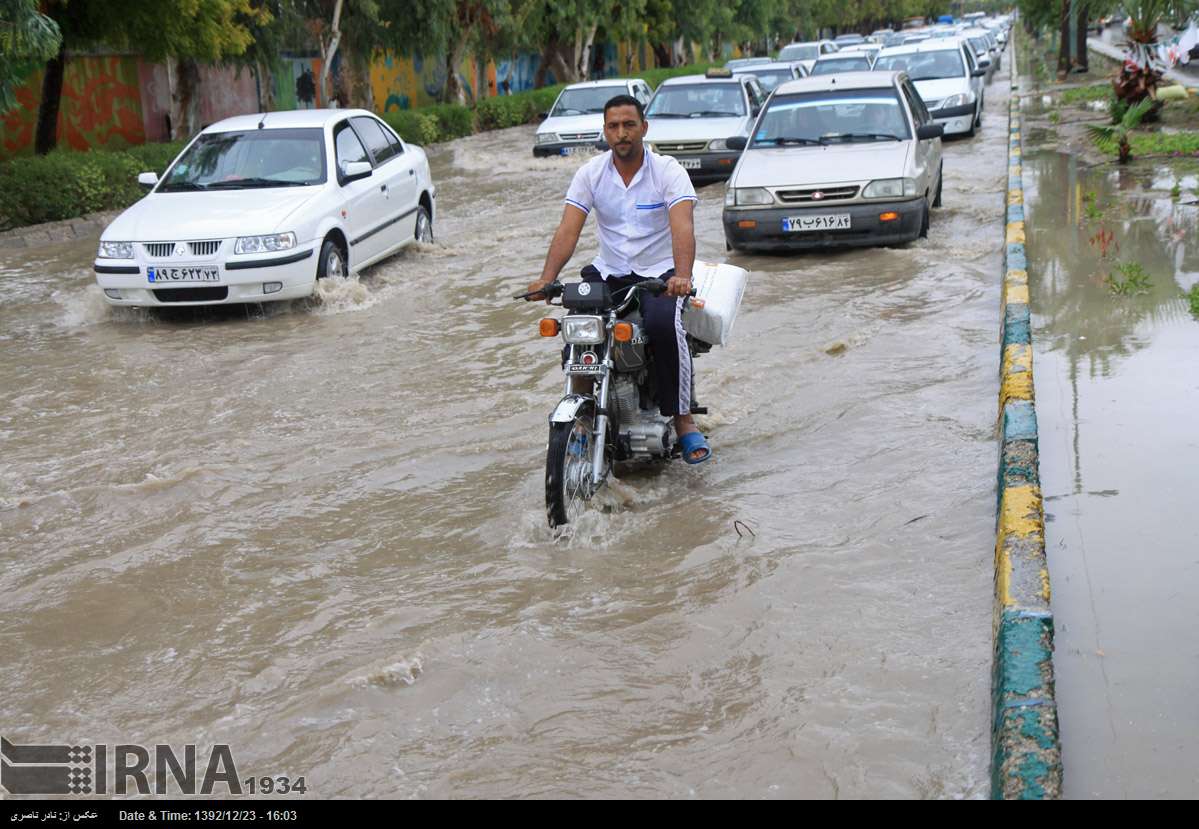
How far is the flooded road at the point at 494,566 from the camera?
403 centimetres

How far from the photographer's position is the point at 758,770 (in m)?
3.79

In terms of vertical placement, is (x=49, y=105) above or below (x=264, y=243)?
above

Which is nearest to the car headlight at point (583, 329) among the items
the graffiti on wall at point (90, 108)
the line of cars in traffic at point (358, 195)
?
the line of cars in traffic at point (358, 195)

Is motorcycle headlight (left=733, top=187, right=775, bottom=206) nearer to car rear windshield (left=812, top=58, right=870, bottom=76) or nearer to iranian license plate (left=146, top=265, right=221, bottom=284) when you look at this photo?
iranian license plate (left=146, top=265, right=221, bottom=284)

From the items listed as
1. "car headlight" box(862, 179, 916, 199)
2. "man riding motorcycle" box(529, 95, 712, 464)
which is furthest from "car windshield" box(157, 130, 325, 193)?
"man riding motorcycle" box(529, 95, 712, 464)

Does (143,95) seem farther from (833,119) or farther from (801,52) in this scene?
(801,52)

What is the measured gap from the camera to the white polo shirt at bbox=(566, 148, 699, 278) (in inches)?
237

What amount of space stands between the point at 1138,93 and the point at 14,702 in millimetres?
19538

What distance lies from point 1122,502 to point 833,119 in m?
8.74

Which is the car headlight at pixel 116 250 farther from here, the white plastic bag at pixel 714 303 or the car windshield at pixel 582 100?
the car windshield at pixel 582 100

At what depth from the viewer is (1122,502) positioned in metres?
5.60

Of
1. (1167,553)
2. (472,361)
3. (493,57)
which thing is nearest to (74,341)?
(472,361)

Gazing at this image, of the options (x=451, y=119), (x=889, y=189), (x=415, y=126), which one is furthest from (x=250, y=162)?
(x=451, y=119)
